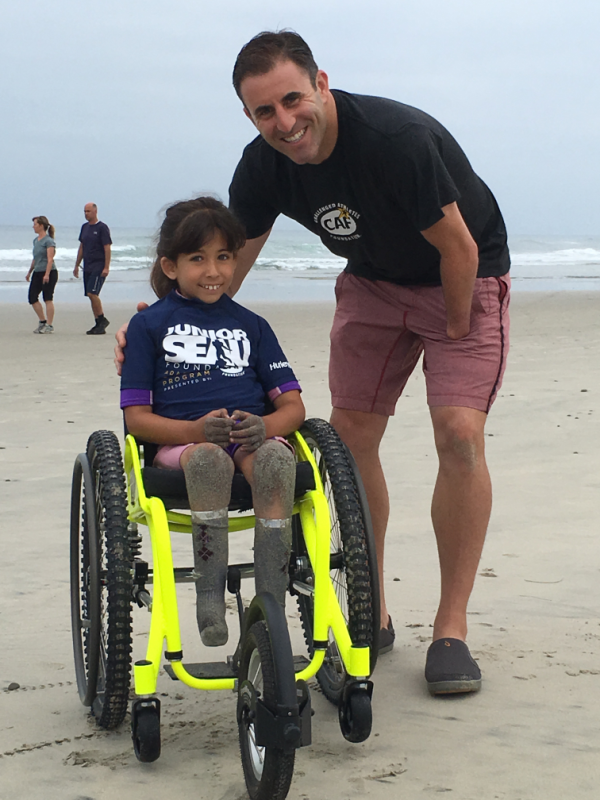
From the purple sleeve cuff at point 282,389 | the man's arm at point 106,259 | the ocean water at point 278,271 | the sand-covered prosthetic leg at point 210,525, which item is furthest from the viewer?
the ocean water at point 278,271

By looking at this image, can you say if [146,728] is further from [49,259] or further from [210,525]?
[49,259]

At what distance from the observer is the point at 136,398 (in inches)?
99.7

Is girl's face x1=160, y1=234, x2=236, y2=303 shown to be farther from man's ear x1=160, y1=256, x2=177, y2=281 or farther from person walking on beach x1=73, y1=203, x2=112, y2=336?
person walking on beach x1=73, y1=203, x2=112, y2=336

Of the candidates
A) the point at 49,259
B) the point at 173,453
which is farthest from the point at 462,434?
the point at 49,259

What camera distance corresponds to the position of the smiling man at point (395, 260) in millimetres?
2676

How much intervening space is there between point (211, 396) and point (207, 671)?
2.24 ft

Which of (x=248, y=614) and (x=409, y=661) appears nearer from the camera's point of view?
(x=248, y=614)

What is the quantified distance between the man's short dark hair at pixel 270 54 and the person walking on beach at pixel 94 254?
9.84 m

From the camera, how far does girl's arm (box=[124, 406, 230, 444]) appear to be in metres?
2.46

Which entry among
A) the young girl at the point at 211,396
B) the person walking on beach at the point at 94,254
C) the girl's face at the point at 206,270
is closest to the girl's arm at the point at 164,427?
the young girl at the point at 211,396

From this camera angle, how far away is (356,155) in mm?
2756

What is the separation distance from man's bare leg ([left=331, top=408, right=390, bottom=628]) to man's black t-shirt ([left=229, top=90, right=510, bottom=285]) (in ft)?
1.47

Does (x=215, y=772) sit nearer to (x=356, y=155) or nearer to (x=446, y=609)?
(x=446, y=609)

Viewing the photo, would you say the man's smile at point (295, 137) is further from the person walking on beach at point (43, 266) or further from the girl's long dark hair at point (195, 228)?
the person walking on beach at point (43, 266)
